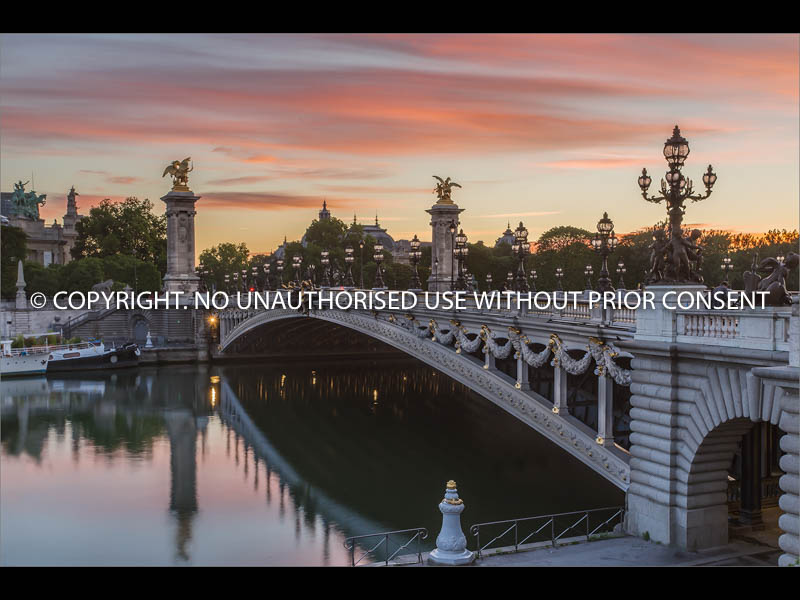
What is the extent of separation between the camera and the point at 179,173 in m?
76.4

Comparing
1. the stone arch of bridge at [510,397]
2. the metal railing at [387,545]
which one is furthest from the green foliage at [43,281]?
the metal railing at [387,545]

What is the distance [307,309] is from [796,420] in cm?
3389

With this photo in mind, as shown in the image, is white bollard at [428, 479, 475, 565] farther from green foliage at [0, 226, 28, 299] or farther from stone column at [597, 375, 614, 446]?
green foliage at [0, 226, 28, 299]

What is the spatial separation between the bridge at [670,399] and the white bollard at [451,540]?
4.02 meters

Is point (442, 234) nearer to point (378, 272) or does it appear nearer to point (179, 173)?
point (378, 272)

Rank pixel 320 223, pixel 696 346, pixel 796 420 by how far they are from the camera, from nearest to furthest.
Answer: pixel 796 420 < pixel 696 346 < pixel 320 223

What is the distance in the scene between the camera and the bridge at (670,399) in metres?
13.1

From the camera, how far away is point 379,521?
2320 cm

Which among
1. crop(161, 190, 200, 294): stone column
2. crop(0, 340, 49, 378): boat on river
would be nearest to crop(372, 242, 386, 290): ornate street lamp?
Result: crop(0, 340, 49, 378): boat on river

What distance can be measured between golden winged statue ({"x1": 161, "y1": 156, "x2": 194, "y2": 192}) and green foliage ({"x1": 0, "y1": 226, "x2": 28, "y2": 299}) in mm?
14658

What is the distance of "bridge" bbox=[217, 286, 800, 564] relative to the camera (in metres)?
13.1

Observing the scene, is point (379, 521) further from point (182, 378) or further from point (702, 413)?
point (182, 378)

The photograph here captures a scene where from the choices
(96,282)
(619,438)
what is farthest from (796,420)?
(96,282)
